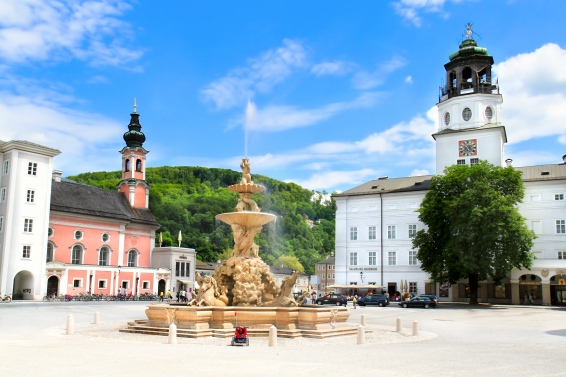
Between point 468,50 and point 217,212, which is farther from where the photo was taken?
point 217,212

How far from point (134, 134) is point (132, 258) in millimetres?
17429

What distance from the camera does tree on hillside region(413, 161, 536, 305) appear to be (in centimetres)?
4738

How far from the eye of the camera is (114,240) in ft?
211

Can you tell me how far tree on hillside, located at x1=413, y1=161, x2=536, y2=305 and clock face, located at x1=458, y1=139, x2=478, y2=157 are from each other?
8747 mm

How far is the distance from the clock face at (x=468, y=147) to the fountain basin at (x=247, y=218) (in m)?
44.3

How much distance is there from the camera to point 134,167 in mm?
74375

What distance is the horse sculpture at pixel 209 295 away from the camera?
20.1m

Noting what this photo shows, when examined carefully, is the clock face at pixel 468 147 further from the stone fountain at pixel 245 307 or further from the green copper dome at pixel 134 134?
the stone fountain at pixel 245 307

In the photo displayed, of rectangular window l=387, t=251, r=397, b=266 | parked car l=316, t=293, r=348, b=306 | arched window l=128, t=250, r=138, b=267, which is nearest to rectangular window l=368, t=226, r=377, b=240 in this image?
rectangular window l=387, t=251, r=397, b=266

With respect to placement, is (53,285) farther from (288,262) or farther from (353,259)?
(288,262)

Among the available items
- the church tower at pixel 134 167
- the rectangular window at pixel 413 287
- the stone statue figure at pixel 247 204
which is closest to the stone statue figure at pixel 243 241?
the stone statue figure at pixel 247 204

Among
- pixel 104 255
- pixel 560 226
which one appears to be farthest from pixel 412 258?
pixel 104 255

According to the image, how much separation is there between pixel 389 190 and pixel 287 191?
360ft

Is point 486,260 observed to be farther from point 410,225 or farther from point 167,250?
point 167,250
